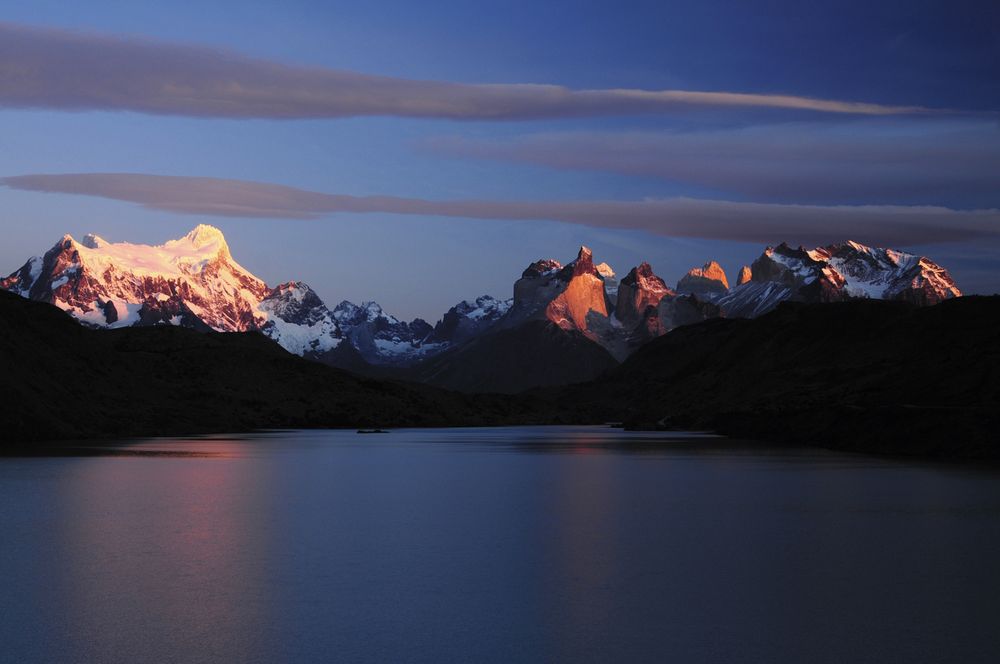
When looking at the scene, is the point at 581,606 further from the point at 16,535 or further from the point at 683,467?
the point at 683,467

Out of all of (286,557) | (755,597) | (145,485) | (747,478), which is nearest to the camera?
(755,597)

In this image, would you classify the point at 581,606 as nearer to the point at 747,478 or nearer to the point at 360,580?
the point at 360,580

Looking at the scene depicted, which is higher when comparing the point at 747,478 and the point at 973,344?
the point at 973,344

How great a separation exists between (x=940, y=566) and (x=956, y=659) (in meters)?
15.5

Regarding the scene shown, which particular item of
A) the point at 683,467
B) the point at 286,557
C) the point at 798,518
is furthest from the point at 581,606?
the point at 683,467

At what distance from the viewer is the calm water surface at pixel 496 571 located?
33.3 meters

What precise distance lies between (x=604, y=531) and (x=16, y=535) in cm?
2850

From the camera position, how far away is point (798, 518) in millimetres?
63281

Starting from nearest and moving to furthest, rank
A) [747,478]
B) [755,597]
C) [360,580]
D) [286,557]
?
[755,597]
[360,580]
[286,557]
[747,478]

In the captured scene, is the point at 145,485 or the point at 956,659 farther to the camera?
the point at 145,485

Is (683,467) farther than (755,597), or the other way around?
(683,467)

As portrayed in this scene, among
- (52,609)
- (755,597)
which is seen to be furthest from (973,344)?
(52,609)

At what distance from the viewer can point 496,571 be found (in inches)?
1799

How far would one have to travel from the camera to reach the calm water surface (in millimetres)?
33344
